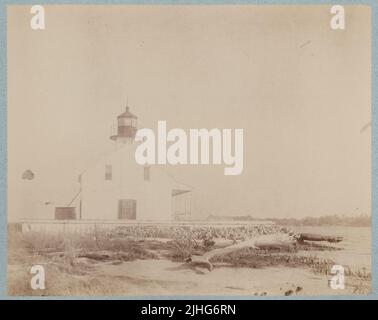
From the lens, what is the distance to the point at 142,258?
4.65 meters

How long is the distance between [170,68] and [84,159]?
4.04 feet

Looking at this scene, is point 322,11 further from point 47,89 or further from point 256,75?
point 47,89

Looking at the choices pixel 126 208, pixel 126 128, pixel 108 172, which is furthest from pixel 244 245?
pixel 126 128

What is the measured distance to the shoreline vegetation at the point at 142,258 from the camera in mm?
4625

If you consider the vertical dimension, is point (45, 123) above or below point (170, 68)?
below

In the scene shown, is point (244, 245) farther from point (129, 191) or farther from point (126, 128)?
point (126, 128)

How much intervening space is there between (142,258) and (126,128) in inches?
50.2

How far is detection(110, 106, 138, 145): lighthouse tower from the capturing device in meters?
4.57

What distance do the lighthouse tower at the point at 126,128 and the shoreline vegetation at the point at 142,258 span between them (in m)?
0.86

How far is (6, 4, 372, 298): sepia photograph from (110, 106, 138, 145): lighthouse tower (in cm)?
2

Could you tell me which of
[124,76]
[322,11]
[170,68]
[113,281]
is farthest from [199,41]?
[113,281]

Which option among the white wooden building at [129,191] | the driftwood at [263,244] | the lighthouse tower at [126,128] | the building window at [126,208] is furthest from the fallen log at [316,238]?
the lighthouse tower at [126,128]

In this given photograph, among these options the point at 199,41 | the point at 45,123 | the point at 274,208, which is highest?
the point at 199,41
